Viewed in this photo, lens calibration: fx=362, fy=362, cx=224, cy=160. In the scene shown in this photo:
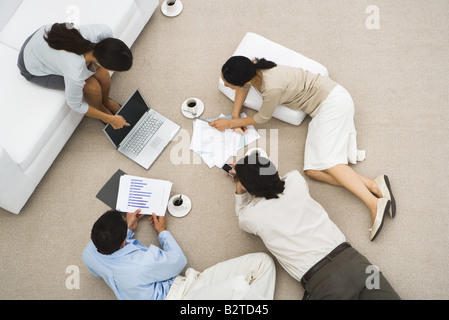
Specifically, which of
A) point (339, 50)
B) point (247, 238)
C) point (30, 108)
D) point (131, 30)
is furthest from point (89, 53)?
point (339, 50)

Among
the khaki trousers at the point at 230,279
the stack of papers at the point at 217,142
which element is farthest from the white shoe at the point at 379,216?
the stack of papers at the point at 217,142

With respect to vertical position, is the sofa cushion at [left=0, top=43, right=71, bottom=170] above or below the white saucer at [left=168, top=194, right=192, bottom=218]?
above

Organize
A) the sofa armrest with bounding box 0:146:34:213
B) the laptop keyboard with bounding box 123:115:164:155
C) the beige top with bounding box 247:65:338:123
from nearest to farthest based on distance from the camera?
the sofa armrest with bounding box 0:146:34:213, the beige top with bounding box 247:65:338:123, the laptop keyboard with bounding box 123:115:164:155

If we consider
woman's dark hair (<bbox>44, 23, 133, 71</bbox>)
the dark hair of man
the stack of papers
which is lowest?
the dark hair of man

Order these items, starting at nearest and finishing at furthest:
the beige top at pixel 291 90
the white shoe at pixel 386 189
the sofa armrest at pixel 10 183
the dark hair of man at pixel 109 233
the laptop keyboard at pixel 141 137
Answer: the dark hair of man at pixel 109 233
the sofa armrest at pixel 10 183
the beige top at pixel 291 90
the white shoe at pixel 386 189
the laptop keyboard at pixel 141 137

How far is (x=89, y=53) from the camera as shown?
71.6 inches

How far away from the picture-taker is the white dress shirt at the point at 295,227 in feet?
5.95

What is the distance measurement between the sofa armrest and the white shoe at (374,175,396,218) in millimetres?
2002

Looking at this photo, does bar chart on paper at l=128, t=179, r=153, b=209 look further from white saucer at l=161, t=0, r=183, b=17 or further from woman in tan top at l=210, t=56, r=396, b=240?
white saucer at l=161, t=0, r=183, b=17

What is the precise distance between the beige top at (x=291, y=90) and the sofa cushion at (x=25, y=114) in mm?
1103

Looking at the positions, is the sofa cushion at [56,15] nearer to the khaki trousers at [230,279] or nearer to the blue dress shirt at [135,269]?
the blue dress shirt at [135,269]

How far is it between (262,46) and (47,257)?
1.83 metres

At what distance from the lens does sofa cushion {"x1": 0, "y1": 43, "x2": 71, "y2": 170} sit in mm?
1903

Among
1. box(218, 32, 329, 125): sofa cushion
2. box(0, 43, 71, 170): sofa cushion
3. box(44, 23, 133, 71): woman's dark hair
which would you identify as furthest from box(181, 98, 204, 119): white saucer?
box(0, 43, 71, 170): sofa cushion
